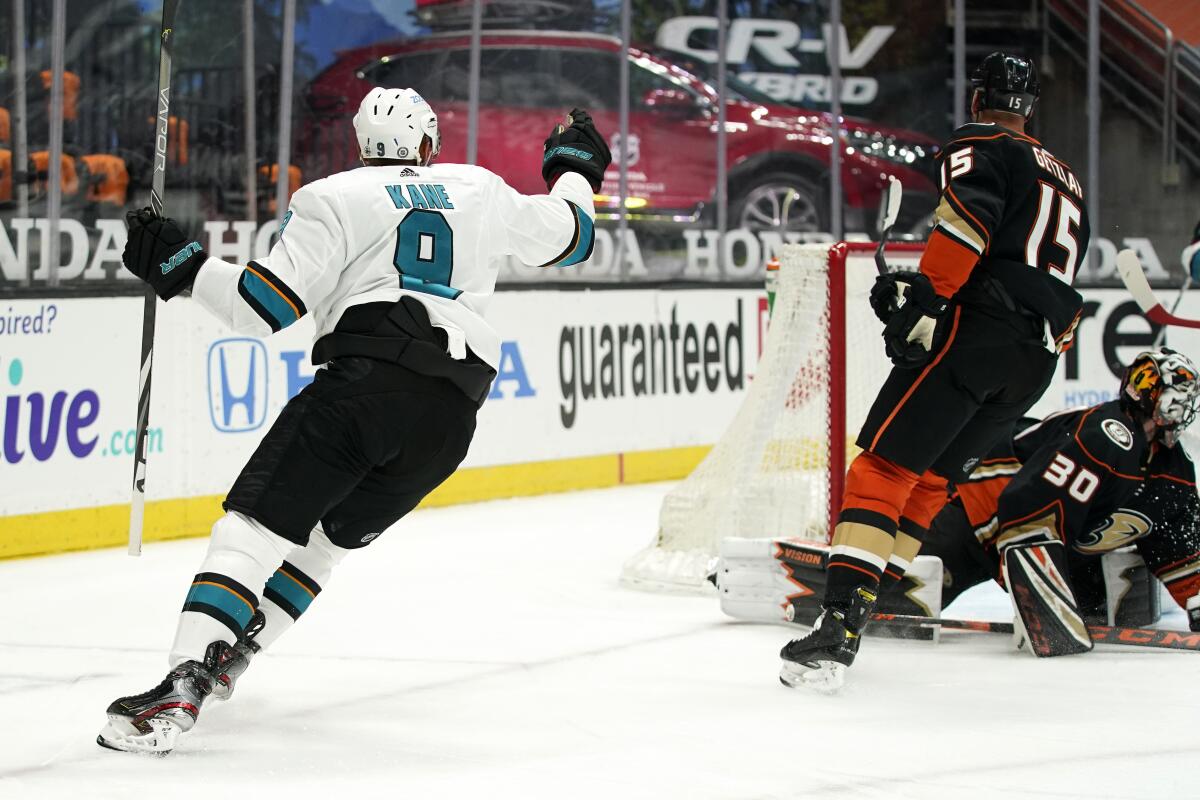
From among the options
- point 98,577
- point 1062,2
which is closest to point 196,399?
point 98,577

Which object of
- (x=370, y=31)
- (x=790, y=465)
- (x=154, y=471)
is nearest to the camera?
(x=790, y=465)

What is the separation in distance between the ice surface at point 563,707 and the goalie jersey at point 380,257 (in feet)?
2.33

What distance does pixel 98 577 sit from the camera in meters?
4.60

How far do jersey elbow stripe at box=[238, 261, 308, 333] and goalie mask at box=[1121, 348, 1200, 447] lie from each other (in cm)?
204

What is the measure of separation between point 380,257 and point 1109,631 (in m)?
1.91

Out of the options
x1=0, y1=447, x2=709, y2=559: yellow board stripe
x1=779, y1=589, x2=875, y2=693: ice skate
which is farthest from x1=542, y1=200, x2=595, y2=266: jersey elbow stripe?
x1=0, y1=447, x2=709, y2=559: yellow board stripe

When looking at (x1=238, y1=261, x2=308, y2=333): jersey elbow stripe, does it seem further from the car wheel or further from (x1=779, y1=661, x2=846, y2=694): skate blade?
the car wheel

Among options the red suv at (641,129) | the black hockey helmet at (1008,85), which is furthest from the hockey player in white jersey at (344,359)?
the red suv at (641,129)

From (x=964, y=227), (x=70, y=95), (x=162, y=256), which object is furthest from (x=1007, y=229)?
(x=70, y=95)

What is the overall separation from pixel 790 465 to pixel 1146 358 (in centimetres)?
113

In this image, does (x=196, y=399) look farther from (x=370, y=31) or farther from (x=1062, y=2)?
(x=1062, y=2)

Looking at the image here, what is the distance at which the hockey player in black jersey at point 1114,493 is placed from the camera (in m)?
3.54

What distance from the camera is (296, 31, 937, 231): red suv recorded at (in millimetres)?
7316

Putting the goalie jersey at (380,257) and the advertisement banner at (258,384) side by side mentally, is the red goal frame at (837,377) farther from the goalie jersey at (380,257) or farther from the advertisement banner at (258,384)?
the advertisement banner at (258,384)
